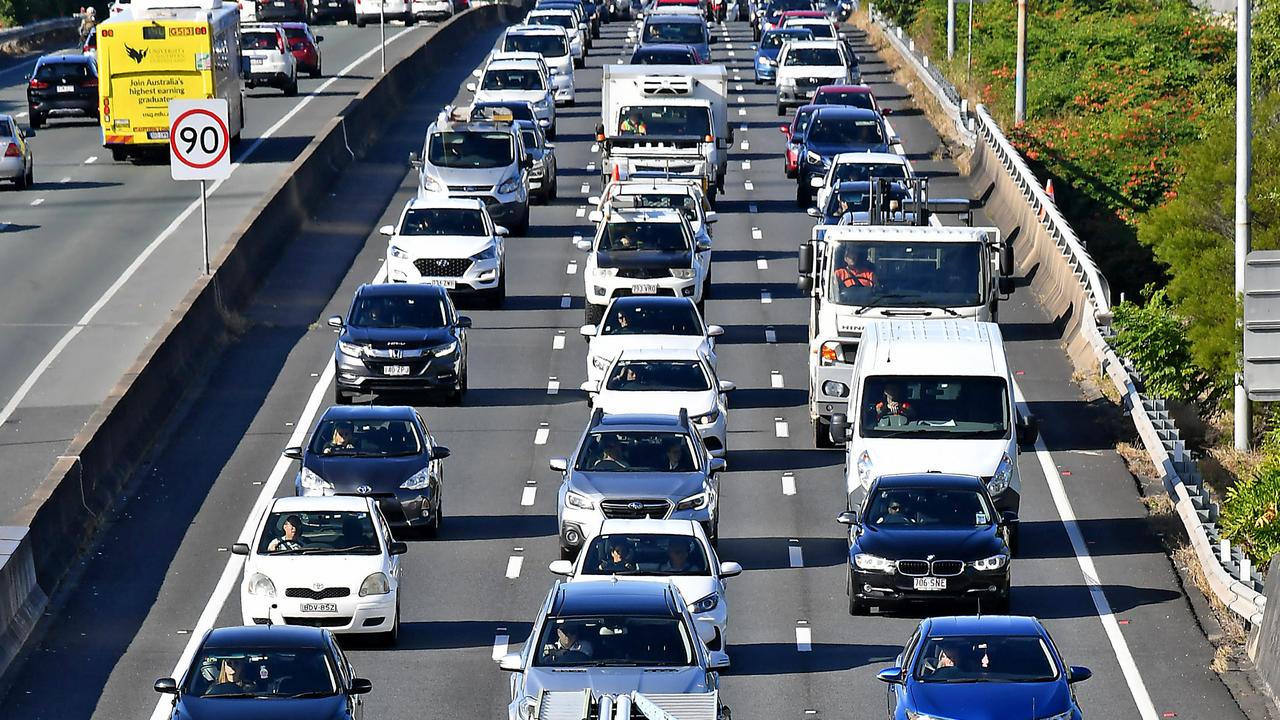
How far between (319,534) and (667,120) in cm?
2581

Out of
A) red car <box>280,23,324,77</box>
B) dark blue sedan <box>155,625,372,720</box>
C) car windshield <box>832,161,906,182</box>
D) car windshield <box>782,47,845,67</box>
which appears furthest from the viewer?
red car <box>280,23,324,77</box>

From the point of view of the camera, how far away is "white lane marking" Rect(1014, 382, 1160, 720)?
840 inches

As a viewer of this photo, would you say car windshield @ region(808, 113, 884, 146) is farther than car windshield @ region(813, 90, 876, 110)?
No

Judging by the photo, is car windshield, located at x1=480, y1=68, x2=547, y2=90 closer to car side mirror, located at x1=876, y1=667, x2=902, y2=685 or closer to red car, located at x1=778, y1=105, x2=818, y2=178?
red car, located at x1=778, y1=105, x2=818, y2=178

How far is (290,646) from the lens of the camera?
18.3 m

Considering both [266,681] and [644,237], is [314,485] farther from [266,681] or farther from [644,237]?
[644,237]

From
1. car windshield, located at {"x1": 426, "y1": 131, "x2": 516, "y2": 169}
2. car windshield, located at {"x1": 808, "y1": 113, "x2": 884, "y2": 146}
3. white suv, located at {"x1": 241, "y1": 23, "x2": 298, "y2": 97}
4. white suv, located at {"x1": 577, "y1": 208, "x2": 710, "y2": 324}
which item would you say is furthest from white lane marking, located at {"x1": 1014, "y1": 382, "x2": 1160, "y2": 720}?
white suv, located at {"x1": 241, "y1": 23, "x2": 298, "y2": 97}

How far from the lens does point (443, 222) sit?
129 feet

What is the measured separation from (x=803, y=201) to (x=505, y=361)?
1434 centimetres

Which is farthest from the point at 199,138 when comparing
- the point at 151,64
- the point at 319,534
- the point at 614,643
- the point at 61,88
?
the point at 61,88

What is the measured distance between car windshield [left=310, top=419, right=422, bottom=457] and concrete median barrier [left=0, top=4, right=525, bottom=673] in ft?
9.32

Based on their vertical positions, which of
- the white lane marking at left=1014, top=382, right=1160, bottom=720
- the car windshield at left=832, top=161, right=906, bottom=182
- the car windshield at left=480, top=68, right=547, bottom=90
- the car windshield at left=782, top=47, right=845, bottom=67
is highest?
the car windshield at left=782, top=47, right=845, bottom=67

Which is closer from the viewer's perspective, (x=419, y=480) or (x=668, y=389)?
(x=419, y=480)

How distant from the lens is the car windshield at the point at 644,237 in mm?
38031
